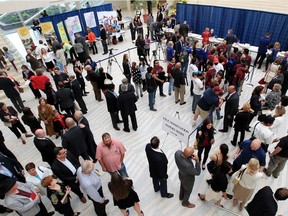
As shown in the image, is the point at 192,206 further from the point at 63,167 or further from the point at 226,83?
the point at 226,83

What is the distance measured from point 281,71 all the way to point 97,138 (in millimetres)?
5620

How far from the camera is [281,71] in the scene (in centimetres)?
595

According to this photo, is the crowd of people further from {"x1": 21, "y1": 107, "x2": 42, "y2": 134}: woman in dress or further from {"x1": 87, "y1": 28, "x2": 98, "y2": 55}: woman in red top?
{"x1": 87, "y1": 28, "x2": 98, "y2": 55}: woman in red top

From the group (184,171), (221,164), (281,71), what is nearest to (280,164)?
(221,164)

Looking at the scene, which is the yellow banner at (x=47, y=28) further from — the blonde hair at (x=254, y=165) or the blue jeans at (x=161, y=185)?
the blonde hair at (x=254, y=165)

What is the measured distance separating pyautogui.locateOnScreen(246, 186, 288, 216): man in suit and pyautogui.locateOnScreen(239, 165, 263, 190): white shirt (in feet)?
0.97

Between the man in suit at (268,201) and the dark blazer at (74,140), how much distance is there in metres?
3.34

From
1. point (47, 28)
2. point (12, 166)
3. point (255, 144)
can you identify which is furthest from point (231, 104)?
point (47, 28)

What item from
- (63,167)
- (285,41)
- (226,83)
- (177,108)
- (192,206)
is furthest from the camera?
(285,41)

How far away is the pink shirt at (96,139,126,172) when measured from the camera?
3.89 metres

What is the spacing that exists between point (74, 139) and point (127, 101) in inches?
66.1

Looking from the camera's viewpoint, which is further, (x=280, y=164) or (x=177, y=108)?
(x=177, y=108)

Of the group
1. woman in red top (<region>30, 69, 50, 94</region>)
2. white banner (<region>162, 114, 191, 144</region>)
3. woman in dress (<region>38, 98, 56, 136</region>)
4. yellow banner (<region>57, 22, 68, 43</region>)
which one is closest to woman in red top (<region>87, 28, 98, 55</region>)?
yellow banner (<region>57, 22, 68, 43</region>)

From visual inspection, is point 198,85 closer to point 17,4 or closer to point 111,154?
point 111,154
